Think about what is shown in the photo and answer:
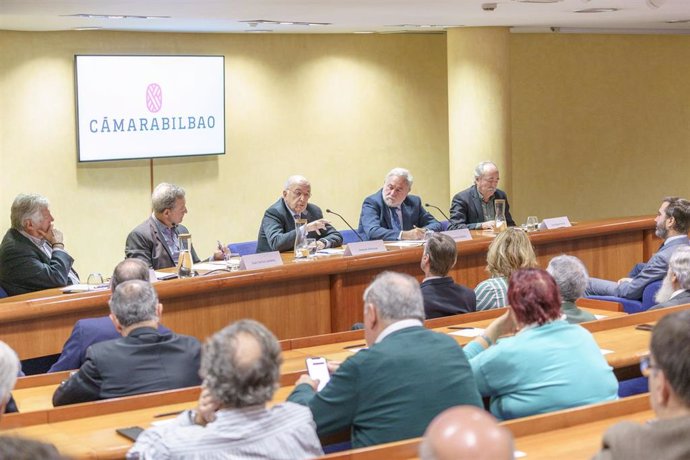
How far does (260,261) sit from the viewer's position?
6551mm

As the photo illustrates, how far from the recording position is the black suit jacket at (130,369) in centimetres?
390

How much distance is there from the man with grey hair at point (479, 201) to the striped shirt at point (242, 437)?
17.9 feet

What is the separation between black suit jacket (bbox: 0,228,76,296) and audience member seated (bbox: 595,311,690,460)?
456 cm

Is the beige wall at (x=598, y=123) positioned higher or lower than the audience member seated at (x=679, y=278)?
higher

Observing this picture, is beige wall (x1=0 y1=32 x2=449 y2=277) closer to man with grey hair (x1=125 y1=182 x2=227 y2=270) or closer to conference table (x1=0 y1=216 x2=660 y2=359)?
man with grey hair (x1=125 y1=182 x2=227 y2=270)

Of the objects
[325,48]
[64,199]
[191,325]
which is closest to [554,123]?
[325,48]

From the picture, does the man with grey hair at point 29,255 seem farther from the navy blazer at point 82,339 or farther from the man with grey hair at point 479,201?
the man with grey hair at point 479,201

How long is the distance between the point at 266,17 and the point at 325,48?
249 cm

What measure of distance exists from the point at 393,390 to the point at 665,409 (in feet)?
3.40

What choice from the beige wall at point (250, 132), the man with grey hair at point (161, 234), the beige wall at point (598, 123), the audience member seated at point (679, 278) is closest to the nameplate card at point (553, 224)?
the man with grey hair at point (161, 234)

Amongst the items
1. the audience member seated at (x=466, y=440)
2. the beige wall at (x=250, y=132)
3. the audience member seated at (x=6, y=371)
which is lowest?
the audience member seated at (x=6, y=371)

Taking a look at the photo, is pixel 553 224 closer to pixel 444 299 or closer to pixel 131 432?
pixel 444 299

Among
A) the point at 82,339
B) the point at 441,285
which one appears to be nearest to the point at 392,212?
the point at 441,285

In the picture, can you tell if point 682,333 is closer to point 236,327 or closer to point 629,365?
point 236,327
